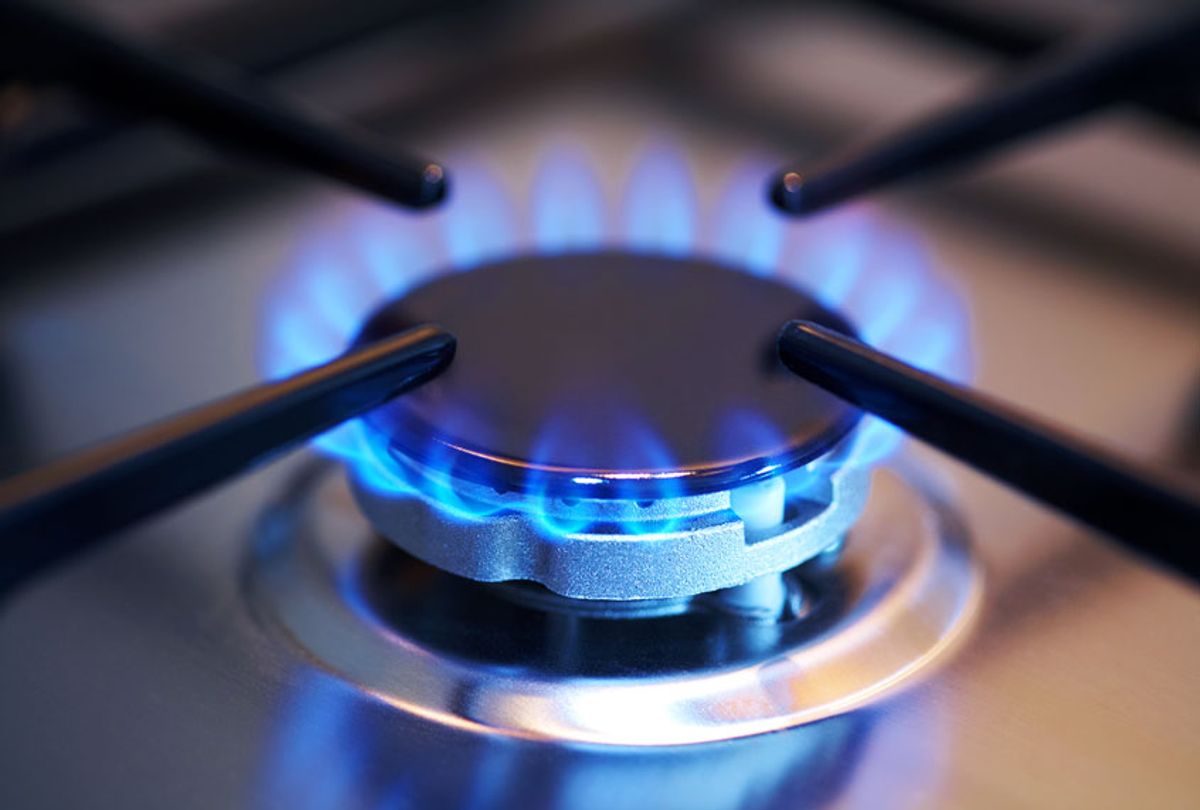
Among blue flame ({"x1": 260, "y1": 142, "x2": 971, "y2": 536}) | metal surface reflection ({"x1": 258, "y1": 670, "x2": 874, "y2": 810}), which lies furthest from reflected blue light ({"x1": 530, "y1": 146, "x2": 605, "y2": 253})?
metal surface reflection ({"x1": 258, "y1": 670, "x2": 874, "y2": 810})

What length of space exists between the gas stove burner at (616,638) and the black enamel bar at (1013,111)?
136mm

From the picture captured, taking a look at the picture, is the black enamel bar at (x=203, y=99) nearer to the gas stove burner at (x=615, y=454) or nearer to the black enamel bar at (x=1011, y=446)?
the gas stove burner at (x=615, y=454)

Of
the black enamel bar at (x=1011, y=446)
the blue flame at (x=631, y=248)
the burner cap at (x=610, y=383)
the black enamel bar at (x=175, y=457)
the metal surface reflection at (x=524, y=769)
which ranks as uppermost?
the black enamel bar at (x=1011, y=446)

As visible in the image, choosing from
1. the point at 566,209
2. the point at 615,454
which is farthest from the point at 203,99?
the point at 615,454

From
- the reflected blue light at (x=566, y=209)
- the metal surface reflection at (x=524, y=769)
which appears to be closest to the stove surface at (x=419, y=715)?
the metal surface reflection at (x=524, y=769)

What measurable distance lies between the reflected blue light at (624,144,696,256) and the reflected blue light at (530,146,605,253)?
0.02 metres

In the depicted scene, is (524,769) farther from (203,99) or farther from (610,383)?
(203,99)

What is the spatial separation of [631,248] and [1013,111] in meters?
0.17

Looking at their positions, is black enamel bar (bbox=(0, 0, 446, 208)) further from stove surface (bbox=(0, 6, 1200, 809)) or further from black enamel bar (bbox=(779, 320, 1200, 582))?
black enamel bar (bbox=(779, 320, 1200, 582))

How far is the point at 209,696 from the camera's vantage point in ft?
1.44

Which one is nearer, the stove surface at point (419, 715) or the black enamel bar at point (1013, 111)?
the stove surface at point (419, 715)

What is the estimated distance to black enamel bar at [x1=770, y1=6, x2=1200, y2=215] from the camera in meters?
0.56

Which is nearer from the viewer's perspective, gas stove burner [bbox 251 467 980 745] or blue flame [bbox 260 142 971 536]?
gas stove burner [bbox 251 467 980 745]

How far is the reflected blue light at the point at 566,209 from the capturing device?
630 mm
